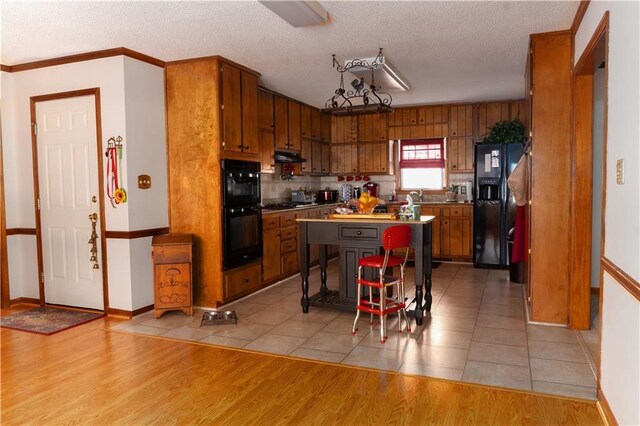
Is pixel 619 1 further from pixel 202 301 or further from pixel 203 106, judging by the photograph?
pixel 202 301

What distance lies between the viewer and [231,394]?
2746 millimetres

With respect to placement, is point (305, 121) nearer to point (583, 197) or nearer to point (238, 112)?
point (238, 112)

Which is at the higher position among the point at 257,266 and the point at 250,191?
the point at 250,191

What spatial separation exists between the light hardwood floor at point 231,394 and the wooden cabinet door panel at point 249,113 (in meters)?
2.47

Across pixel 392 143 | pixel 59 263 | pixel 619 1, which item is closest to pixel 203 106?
pixel 59 263

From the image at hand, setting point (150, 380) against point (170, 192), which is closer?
point (150, 380)

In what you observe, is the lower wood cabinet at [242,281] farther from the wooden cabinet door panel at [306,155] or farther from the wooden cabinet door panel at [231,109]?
the wooden cabinet door panel at [306,155]

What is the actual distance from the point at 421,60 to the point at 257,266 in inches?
116

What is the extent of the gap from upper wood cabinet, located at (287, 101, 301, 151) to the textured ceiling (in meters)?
1.51

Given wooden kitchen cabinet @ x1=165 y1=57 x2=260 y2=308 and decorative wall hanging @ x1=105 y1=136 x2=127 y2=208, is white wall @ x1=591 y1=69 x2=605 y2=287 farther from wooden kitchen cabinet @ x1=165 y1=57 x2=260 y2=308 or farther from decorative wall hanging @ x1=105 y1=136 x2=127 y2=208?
decorative wall hanging @ x1=105 y1=136 x2=127 y2=208

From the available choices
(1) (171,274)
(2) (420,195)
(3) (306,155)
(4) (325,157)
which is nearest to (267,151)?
(3) (306,155)

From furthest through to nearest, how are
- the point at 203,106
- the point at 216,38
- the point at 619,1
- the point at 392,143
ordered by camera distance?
the point at 392,143, the point at 203,106, the point at 216,38, the point at 619,1

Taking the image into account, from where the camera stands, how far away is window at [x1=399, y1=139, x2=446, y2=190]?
7.74 m

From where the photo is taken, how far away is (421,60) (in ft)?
15.6
